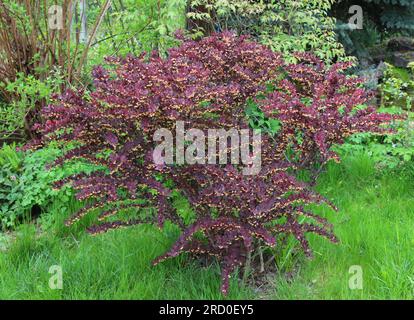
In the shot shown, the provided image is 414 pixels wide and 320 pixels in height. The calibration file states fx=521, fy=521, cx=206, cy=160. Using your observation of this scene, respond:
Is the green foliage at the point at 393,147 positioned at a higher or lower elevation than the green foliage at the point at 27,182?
higher

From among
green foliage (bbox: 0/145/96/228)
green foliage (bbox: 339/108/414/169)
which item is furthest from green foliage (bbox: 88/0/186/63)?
green foliage (bbox: 339/108/414/169)

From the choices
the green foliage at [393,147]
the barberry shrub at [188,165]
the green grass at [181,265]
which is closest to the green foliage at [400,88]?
the green foliage at [393,147]

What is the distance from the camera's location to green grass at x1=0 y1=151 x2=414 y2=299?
2.96 meters

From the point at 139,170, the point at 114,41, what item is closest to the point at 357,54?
the point at 114,41

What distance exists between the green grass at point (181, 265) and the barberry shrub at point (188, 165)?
0.22 metres

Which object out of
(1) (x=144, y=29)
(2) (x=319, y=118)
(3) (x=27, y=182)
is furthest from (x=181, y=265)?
(1) (x=144, y=29)

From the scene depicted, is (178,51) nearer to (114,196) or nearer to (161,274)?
(114,196)

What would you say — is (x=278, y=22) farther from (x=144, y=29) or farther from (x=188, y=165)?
(x=188, y=165)

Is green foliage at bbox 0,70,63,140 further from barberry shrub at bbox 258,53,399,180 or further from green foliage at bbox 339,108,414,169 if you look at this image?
green foliage at bbox 339,108,414,169

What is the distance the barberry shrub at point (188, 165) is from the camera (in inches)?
111

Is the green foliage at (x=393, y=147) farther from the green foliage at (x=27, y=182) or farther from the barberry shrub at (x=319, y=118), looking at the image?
the green foliage at (x=27, y=182)

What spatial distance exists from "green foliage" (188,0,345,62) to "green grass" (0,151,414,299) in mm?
2369

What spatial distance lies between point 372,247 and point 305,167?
66 cm
